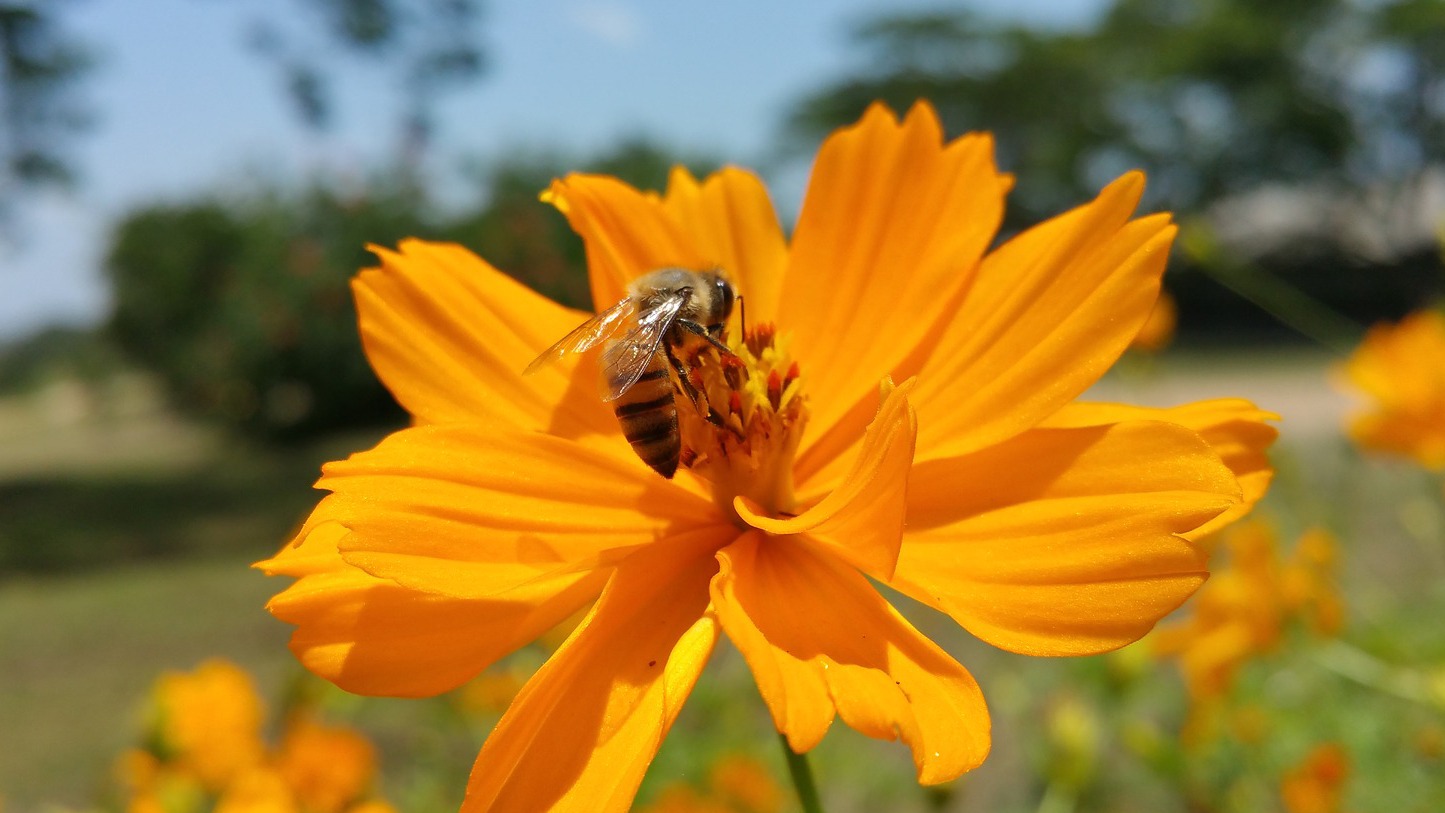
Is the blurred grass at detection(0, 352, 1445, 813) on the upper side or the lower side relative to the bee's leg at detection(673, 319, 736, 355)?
lower

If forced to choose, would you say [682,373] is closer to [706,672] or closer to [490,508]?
[490,508]

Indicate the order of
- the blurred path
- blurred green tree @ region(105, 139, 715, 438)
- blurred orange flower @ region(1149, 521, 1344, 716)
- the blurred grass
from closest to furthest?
blurred orange flower @ region(1149, 521, 1344, 716) → the blurred grass → the blurred path → blurred green tree @ region(105, 139, 715, 438)

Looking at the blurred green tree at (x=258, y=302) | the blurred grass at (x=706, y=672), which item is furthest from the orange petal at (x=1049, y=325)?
the blurred green tree at (x=258, y=302)

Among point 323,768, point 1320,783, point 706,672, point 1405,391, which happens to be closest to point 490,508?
point 323,768

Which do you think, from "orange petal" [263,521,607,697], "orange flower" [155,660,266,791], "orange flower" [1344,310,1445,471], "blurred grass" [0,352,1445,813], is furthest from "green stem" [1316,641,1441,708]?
"orange flower" [155,660,266,791]

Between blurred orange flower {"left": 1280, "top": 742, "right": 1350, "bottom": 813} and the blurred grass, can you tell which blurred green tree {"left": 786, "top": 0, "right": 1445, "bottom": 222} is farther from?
blurred orange flower {"left": 1280, "top": 742, "right": 1350, "bottom": 813}
